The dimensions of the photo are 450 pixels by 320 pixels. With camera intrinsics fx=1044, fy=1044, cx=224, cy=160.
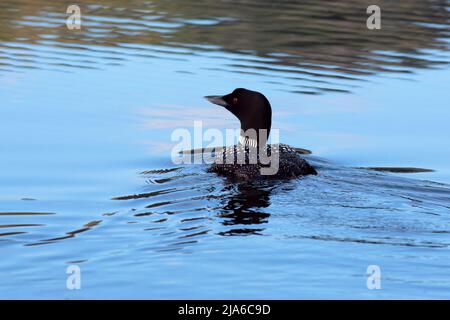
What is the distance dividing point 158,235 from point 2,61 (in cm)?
889

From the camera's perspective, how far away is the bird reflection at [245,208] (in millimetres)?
8422

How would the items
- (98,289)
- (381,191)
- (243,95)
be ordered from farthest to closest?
(243,95), (381,191), (98,289)

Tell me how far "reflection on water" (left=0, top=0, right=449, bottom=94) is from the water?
0.07 meters

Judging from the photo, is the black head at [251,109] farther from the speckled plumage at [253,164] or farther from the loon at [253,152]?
the speckled plumage at [253,164]

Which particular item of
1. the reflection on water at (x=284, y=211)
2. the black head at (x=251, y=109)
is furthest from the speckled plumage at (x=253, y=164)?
the black head at (x=251, y=109)

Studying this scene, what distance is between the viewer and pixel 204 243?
794 centimetres

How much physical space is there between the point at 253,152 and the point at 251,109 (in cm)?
94

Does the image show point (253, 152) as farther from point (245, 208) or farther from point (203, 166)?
point (245, 208)

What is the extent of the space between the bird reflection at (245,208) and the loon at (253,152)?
0.25 metres

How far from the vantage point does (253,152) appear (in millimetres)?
9891

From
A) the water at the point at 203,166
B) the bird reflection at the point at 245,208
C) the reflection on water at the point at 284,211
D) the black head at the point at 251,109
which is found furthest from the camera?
the black head at the point at 251,109

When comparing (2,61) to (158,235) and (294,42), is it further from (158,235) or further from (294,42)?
(158,235)

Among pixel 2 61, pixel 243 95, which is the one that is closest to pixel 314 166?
pixel 243 95

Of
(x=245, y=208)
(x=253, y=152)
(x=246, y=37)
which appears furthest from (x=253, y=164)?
(x=246, y=37)
